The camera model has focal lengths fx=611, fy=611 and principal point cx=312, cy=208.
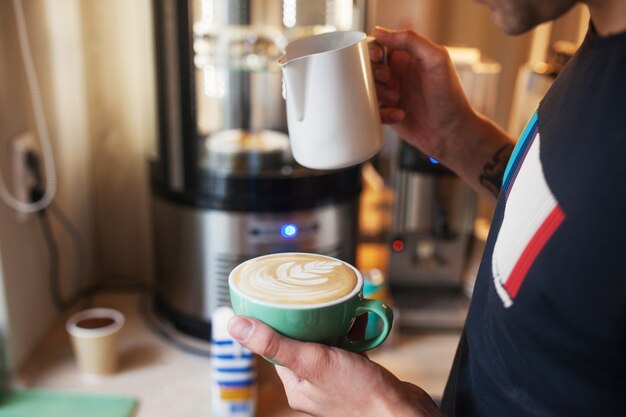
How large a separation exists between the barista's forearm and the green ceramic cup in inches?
11.1

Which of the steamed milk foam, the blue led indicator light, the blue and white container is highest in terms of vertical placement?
the steamed milk foam

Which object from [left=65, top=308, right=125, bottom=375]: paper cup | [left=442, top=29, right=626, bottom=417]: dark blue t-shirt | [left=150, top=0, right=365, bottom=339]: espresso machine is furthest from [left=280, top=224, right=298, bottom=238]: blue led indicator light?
[left=442, top=29, right=626, bottom=417]: dark blue t-shirt

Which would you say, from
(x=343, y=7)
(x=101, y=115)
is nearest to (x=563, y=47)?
(x=343, y=7)

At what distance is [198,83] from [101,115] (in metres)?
0.29

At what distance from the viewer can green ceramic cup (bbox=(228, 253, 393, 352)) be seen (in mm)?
472

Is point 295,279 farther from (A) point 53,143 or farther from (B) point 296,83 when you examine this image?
(A) point 53,143

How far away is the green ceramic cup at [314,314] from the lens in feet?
1.55

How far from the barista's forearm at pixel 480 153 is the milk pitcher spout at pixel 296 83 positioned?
0.23 metres

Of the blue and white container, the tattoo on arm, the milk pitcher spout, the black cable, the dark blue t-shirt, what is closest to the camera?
the dark blue t-shirt

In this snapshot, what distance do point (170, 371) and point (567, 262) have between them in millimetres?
792

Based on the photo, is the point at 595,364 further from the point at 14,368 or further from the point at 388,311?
the point at 14,368

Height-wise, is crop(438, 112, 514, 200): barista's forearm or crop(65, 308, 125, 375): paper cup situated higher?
crop(438, 112, 514, 200): barista's forearm

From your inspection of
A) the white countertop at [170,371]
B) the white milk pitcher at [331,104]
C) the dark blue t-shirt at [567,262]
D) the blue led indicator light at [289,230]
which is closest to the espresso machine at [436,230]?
the white countertop at [170,371]

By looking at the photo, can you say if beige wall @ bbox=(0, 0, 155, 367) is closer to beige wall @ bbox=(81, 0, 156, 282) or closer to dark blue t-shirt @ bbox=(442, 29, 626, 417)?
beige wall @ bbox=(81, 0, 156, 282)
